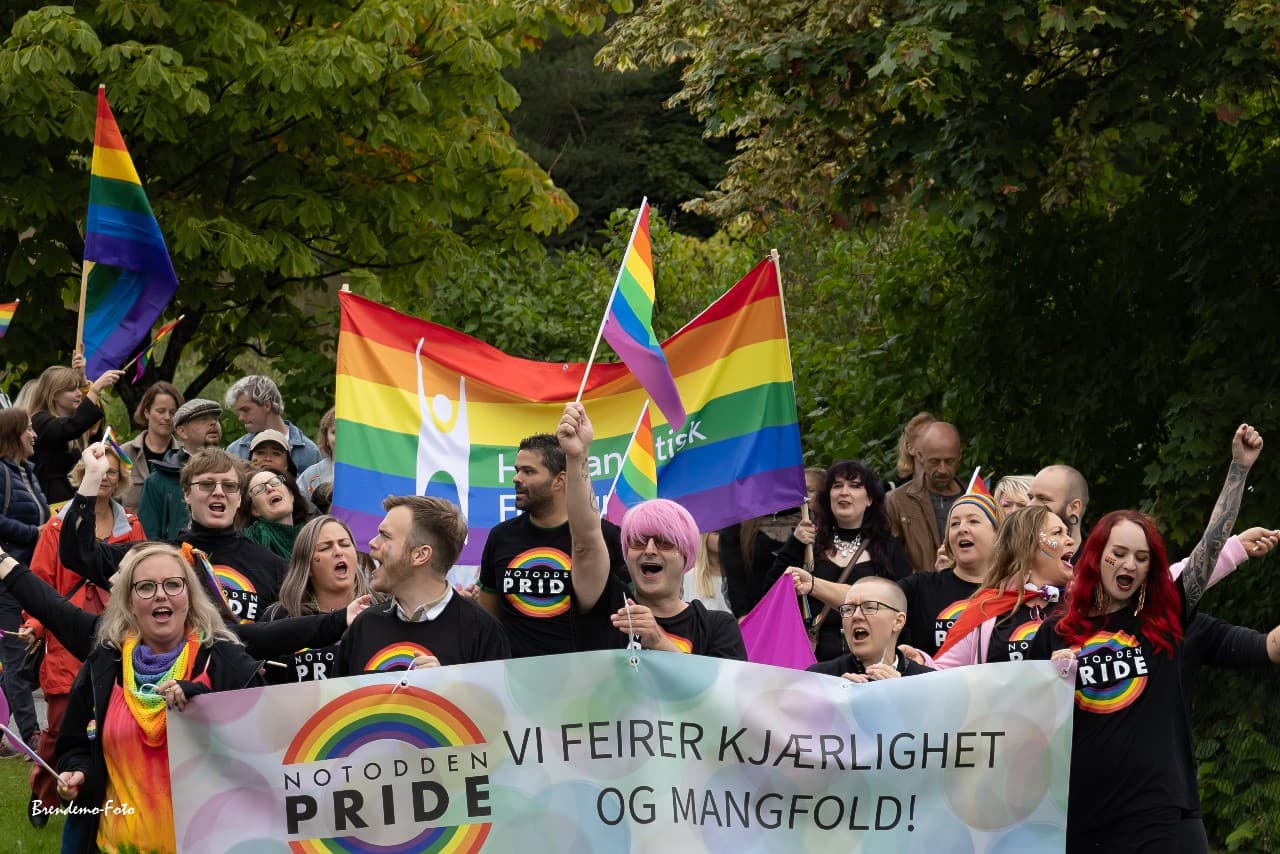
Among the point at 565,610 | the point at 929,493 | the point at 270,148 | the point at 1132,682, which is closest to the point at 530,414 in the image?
the point at 565,610

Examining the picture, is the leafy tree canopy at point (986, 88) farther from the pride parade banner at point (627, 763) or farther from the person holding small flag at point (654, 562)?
the pride parade banner at point (627, 763)

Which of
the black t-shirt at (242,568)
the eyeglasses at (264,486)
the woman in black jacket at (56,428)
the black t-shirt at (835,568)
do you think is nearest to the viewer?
the black t-shirt at (242,568)

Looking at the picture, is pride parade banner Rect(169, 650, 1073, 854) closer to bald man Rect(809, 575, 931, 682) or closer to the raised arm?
bald man Rect(809, 575, 931, 682)

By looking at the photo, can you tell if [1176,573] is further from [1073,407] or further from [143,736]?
[1073,407]

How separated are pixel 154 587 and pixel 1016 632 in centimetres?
293

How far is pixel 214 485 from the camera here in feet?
23.6

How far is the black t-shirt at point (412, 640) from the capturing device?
228 inches

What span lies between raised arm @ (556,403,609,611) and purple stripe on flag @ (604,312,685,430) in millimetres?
1104

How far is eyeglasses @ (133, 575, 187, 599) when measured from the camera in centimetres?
564

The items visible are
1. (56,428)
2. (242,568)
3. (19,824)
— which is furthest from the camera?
(56,428)

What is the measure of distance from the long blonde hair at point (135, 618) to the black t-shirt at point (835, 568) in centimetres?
341

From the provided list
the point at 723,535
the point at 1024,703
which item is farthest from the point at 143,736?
the point at 723,535

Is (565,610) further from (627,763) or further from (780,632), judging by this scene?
(780,632)

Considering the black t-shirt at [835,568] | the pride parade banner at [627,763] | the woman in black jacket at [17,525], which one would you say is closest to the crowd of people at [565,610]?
the pride parade banner at [627,763]
